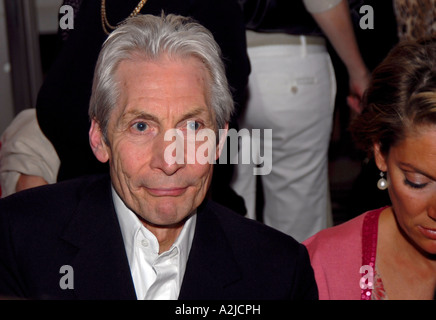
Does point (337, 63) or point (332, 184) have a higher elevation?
point (337, 63)

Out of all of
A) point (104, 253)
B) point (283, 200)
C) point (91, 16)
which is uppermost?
point (91, 16)

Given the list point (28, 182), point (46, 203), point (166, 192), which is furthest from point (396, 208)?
point (28, 182)

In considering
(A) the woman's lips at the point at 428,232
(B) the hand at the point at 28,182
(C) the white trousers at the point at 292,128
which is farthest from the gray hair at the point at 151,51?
(C) the white trousers at the point at 292,128

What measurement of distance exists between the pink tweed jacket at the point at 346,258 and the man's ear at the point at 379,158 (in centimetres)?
18

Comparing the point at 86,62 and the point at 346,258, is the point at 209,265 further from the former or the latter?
the point at 86,62

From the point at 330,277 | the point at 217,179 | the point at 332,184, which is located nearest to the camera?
the point at 330,277

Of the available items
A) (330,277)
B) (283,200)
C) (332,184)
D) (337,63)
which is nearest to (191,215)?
(330,277)

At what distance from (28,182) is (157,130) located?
1104mm

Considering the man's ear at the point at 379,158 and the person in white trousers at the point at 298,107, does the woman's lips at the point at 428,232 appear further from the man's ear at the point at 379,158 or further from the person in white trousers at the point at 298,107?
the person in white trousers at the point at 298,107

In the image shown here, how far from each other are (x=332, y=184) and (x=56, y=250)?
3.25 meters

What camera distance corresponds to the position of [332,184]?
A: 4.83 m

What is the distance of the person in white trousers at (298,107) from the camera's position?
306 cm

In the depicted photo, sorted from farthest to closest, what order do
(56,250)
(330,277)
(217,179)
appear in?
1. (217,179)
2. (330,277)
3. (56,250)
